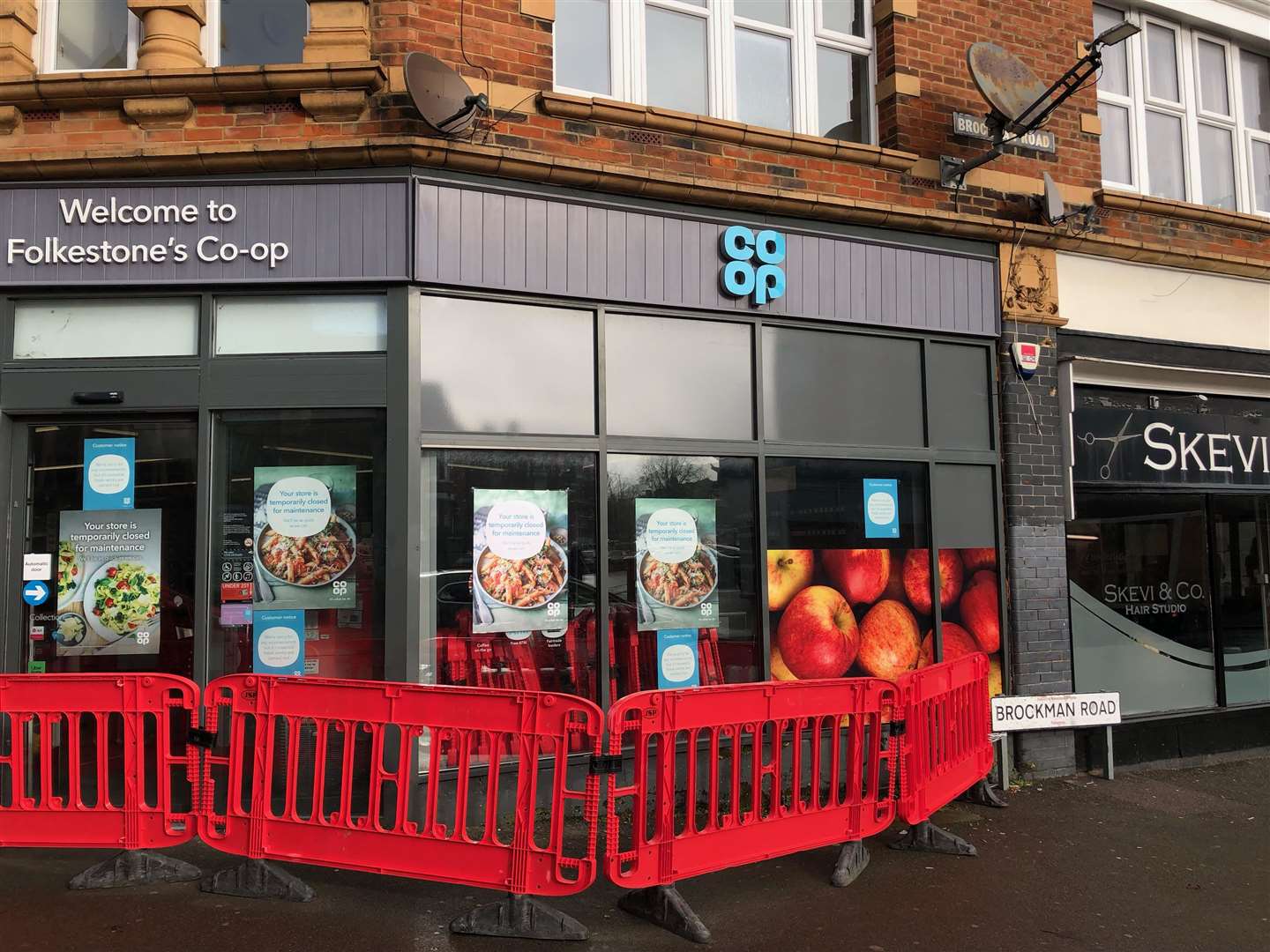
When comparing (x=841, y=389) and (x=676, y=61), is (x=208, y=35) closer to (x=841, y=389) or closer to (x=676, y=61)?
(x=676, y=61)

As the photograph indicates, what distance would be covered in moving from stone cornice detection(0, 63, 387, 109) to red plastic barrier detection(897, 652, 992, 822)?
199 inches

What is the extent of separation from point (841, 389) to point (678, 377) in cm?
139

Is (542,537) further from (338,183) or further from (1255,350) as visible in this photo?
(1255,350)

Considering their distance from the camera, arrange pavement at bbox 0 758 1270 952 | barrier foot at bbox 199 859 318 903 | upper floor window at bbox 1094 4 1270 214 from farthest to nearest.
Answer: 1. upper floor window at bbox 1094 4 1270 214
2. barrier foot at bbox 199 859 318 903
3. pavement at bbox 0 758 1270 952

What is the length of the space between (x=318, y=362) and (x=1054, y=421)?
5.90m

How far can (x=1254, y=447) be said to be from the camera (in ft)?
32.6

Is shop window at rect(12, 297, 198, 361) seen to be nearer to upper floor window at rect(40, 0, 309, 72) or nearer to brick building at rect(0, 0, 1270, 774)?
brick building at rect(0, 0, 1270, 774)

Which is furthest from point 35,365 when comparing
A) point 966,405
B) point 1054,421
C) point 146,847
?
point 1054,421

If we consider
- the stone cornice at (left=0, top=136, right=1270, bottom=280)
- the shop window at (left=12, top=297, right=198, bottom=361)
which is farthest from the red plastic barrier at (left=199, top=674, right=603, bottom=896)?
the stone cornice at (left=0, top=136, right=1270, bottom=280)

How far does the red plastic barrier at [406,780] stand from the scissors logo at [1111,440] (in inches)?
229

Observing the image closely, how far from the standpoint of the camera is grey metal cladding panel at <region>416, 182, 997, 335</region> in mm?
6836

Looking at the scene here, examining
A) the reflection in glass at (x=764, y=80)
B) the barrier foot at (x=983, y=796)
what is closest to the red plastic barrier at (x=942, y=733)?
the barrier foot at (x=983, y=796)

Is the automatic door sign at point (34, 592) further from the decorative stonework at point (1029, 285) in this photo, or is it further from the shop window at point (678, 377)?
the decorative stonework at point (1029, 285)

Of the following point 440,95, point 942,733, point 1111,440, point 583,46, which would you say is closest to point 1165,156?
point 1111,440
